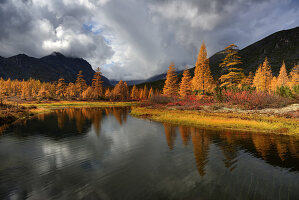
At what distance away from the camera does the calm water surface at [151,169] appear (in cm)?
632

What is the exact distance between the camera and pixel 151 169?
27.6 feet

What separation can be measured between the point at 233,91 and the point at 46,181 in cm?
3790

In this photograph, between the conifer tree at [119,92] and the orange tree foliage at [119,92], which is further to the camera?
the conifer tree at [119,92]

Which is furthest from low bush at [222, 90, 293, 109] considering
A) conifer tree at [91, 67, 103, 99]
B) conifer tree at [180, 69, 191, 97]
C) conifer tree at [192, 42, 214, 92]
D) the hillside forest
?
conifer tree at [91, 67, 103, 99]

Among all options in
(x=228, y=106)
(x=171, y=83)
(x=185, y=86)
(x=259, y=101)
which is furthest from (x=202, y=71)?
(x=259, y=101)

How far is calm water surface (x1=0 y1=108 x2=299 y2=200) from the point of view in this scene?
6.32 metres

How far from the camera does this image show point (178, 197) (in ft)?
19.7

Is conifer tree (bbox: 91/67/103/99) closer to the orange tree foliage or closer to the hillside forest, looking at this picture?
the hillside forest

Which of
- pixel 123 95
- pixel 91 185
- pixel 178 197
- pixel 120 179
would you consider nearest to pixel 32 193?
pixel 91 185

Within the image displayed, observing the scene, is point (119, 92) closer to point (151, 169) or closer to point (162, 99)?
point (162, 99)

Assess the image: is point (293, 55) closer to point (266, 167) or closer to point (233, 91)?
point (233, 91)

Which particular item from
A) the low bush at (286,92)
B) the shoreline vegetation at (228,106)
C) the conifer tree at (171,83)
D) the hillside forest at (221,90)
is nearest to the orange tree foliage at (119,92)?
the hillside forest at (221,90)

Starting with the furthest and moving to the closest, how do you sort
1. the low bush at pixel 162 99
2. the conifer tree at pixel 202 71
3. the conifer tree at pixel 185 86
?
the conifer tree at pixel 185 86, the low bush at pixel 162 99, the conifer tree at pixel 202 71

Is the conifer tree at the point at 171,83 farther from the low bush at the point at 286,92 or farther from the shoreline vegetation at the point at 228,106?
the low bush at the point at 286,92
